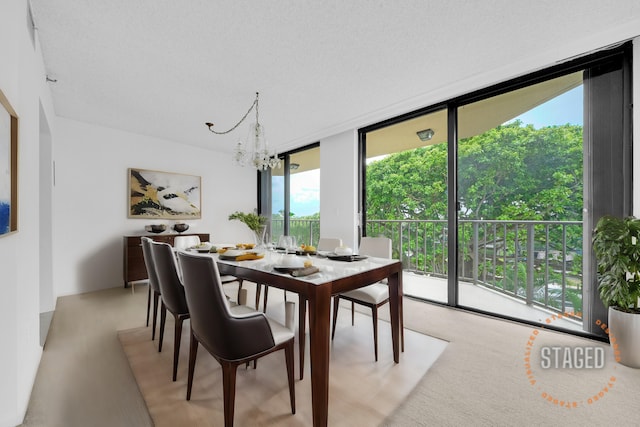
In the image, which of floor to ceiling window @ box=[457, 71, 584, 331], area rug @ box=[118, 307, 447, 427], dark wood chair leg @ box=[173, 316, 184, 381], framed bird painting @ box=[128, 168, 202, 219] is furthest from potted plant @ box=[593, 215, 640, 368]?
framed bird painting @ box=[128, 168, 202, 219]

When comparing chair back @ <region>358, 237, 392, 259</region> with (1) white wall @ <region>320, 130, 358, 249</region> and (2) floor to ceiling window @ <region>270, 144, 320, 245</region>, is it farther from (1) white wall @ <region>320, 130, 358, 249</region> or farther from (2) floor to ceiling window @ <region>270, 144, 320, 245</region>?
(2) floor to ceiling window @ <region>270, 144, 320, 245</region>

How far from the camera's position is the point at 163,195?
4.52 meters

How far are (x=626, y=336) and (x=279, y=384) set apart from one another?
241cm

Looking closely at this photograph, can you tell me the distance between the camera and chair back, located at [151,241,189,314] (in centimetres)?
175

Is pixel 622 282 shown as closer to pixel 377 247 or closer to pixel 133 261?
pixel 377 247

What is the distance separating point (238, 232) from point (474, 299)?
430cm

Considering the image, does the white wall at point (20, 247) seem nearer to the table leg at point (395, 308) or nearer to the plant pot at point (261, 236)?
the plant pot at point (261, 236)

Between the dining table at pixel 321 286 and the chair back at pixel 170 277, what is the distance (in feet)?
0.97

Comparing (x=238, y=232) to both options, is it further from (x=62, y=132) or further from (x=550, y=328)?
(x=550, y=328)

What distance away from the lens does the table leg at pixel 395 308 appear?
6.36ft

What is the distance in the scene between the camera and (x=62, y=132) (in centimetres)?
365

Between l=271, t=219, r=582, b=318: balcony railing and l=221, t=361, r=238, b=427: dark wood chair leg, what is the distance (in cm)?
275

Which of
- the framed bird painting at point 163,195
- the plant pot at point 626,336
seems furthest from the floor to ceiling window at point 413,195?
the framed bird painting at point 163,195

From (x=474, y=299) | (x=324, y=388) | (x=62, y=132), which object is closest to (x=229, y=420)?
(x=324, y=388)
